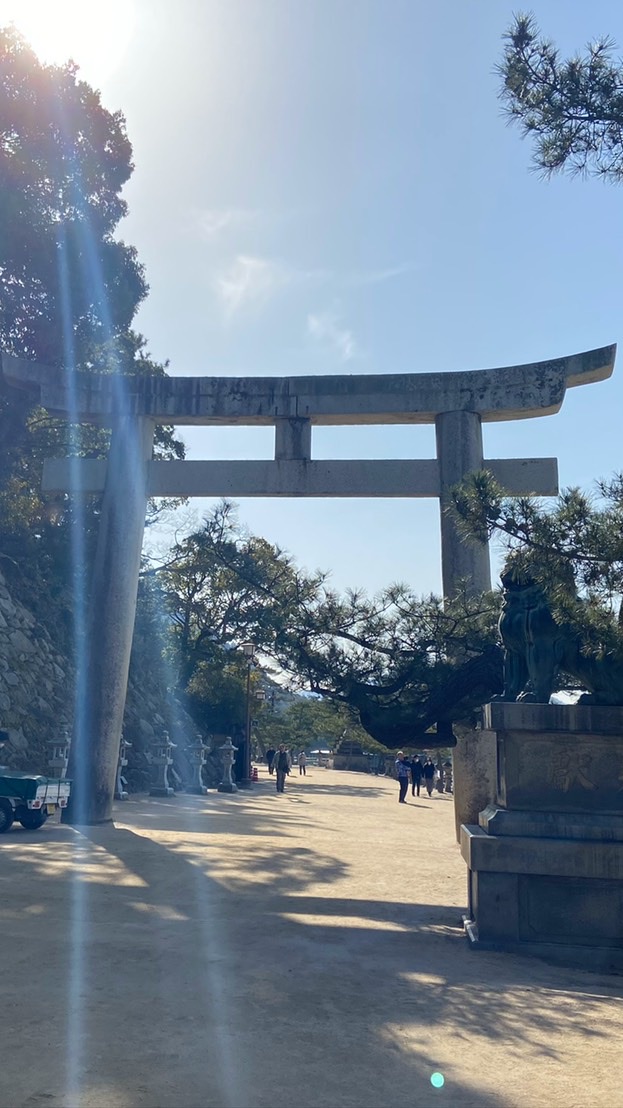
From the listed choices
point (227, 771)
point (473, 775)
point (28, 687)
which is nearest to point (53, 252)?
point (28, 687)

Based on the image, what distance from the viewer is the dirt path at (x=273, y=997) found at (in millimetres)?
3303

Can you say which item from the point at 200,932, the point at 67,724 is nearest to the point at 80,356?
the point at 67,724

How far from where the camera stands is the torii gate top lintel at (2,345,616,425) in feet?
35.8

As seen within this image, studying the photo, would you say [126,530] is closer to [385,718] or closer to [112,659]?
[112,659]

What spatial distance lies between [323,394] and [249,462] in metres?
1.50

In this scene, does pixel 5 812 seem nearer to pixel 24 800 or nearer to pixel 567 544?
pixel 24 800

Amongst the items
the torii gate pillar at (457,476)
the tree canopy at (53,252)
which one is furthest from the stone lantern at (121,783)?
the torii gate pillar at (457,476)

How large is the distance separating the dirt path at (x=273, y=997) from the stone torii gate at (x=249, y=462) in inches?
152

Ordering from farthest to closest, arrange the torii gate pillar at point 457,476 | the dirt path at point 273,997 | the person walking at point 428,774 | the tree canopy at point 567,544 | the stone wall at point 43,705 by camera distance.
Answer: the person walking at point 428,774
the stone wall at point 43,705
the torii gate pillar at point 457,476
the tree canopy at point 567,544
the dirt path at point 273,997

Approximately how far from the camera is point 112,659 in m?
12.6

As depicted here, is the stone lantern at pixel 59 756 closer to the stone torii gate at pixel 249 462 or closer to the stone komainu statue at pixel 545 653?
the stone torii gate at pixel 249 462

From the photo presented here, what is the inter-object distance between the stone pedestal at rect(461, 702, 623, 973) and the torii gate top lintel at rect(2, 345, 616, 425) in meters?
6.00

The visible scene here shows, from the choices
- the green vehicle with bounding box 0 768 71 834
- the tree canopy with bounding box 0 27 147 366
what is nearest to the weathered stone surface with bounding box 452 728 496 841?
the green vehicle with bounding box 0 768 71 834

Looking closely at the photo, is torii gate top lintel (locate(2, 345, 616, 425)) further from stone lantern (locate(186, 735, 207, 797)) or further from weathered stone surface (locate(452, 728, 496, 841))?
stone lantern (locate(186, 735, 207, 797))
